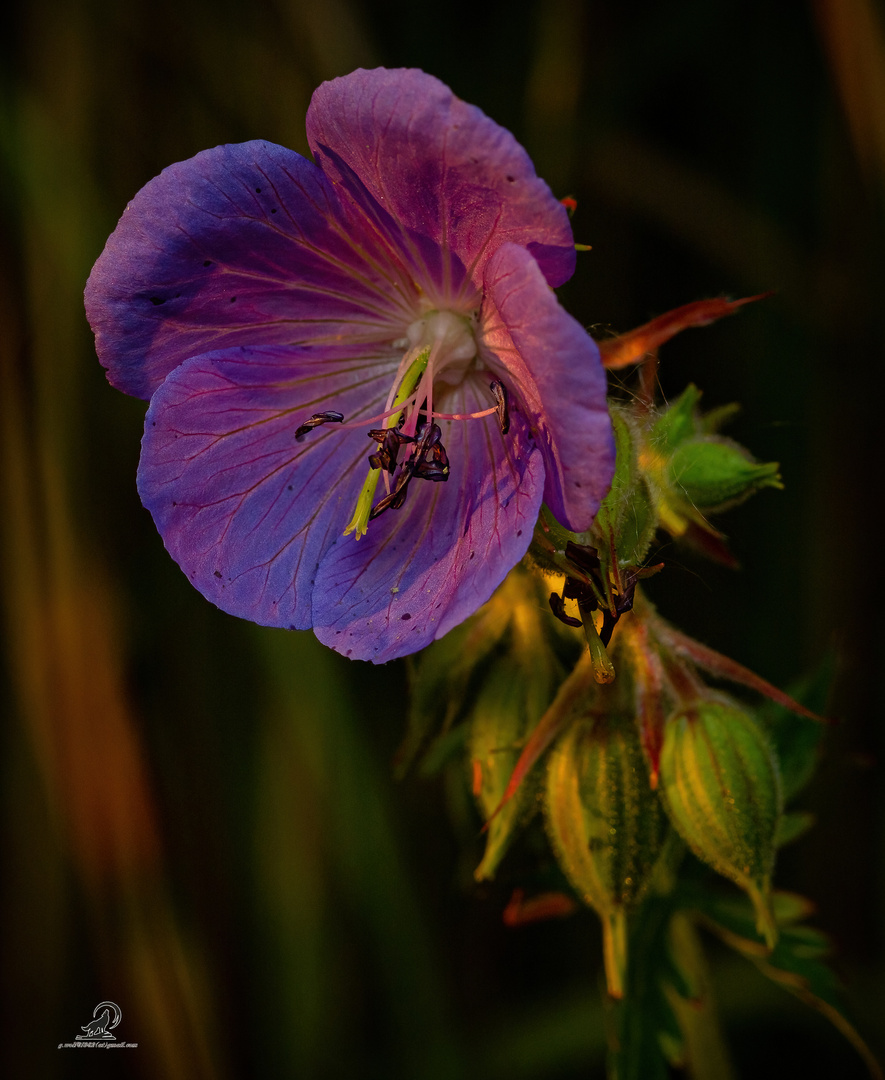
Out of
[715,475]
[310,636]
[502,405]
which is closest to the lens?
[502,405]

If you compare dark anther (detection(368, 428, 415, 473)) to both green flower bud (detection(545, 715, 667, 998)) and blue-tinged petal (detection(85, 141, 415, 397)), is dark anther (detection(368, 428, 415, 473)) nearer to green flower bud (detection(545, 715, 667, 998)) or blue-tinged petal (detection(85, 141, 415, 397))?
blue-tinged petal (detection(85, 141, 415, 397))

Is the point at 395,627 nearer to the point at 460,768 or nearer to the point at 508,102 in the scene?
the point at 460,768

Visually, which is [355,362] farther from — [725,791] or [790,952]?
[790,952]

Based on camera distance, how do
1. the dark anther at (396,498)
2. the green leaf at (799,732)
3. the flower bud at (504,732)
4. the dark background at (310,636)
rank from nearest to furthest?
the dark anther at (396,498)
the flower bud at (504,732)
the green leaf at (799,732)
the dark background at (310,636)

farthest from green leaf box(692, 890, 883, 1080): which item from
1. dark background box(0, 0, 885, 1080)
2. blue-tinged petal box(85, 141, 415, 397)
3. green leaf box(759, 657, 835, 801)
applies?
blue-tinged petal box(85, 141, 415, 397)

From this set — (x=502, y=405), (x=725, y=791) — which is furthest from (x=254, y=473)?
(x=725, y=791)

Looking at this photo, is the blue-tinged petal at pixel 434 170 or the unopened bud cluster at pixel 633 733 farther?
the unopened bud cluster at pixel 633 733

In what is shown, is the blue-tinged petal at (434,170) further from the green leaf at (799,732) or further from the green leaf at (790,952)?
the green leaf at (790,952)

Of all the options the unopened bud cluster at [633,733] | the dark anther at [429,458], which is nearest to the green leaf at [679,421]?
the unopened bud cluster at [633,733]
